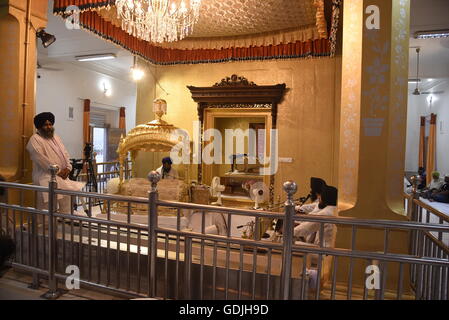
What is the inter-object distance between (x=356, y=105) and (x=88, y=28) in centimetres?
385

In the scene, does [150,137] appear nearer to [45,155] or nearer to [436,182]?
[45,155]

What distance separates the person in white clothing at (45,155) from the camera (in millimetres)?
3498

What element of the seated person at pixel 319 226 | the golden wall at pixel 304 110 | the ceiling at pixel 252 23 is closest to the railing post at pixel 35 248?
the seated person at pixel 319 226

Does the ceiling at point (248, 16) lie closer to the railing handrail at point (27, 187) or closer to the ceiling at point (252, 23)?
the ceiling at point (252, 23)

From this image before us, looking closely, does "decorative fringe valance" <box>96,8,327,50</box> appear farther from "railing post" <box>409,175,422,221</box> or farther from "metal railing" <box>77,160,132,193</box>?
"railing post" <box>409,175,422,221</box>

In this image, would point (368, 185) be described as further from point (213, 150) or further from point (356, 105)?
point (213, 150)

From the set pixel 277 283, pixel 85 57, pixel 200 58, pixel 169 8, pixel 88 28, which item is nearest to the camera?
pixel 277 283

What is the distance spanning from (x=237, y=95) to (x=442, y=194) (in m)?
6.44

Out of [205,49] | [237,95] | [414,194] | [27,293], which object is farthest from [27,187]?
[205,49]

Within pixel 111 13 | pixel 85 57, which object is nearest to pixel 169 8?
pixel 111 13

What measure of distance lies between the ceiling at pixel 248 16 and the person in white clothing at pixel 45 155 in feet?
6.41

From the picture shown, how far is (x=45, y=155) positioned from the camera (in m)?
3.55

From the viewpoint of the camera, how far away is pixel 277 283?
2.42 meters

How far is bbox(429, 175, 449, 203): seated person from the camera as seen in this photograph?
8594 mm
